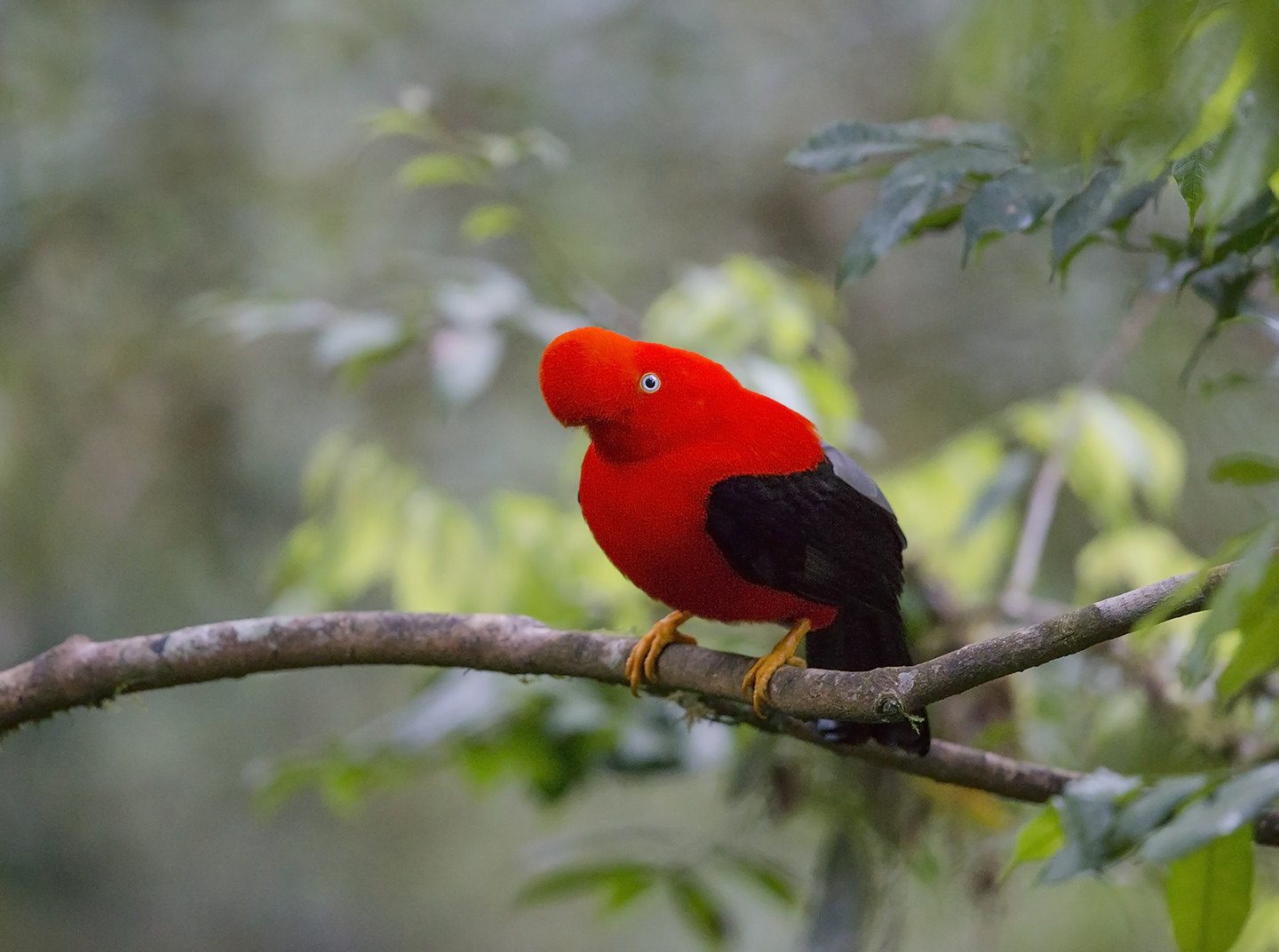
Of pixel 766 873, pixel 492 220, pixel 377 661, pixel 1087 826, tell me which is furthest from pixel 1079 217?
pixel 766 873

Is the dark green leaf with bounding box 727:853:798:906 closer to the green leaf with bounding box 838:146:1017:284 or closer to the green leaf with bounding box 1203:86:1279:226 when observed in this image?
the green leaf with bounding box 838:146:1017:284

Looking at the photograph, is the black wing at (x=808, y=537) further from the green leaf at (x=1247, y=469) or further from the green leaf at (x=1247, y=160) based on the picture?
the green leaf at (x=1247, y=160)

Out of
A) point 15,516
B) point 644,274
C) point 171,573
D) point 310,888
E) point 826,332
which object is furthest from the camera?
point 310,888

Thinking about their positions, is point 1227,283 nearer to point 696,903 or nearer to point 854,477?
point 854,477

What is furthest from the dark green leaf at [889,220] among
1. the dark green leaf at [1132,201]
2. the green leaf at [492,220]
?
the green leaf at [492,220]

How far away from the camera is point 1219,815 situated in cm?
111

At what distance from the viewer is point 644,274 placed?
575 cm

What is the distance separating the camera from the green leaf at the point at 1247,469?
1.36 metres

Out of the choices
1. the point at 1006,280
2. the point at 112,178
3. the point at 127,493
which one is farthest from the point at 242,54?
the point at 1006,280

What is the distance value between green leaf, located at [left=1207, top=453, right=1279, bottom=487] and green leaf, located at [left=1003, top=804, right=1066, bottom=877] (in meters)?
0.48

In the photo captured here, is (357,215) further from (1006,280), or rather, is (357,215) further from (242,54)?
(1006,280)

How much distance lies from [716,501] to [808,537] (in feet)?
0.52

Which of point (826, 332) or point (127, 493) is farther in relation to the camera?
point (127, 493)

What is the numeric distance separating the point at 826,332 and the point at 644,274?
2112 mm
